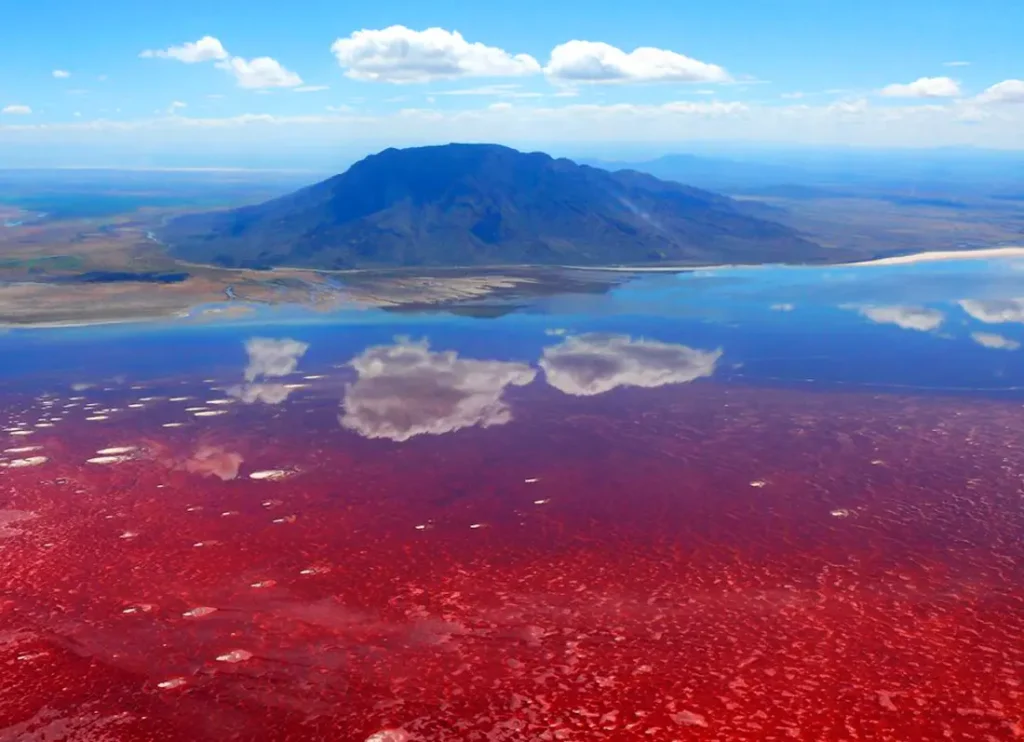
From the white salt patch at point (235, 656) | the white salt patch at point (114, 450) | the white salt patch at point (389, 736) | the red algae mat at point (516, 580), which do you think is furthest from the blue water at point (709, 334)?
the white salt patch at point (389, 736)

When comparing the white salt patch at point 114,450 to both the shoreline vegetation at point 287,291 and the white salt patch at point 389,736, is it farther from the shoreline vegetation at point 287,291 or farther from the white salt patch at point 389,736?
the shoreline vegetation at point 287,291

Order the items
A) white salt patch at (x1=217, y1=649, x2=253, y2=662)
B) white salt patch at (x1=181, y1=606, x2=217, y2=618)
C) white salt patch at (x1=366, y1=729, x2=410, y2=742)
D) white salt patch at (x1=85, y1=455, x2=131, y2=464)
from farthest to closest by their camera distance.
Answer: white salt patch at (x1=85, y1=455, x2=131, y2=464) < white salt patch at (x1=181, y1=606, x2=217, y2=618) < white salt patch at (x1=217, y1=649, x2=253, y2=662) < white salt patch at (x1=366, y1=729, x2=410, y2=742)

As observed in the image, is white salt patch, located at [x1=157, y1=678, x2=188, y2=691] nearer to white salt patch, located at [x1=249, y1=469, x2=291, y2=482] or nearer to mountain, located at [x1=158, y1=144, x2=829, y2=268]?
white salt patch, located at [x1=249, y1=469, x2=291, y2=482]

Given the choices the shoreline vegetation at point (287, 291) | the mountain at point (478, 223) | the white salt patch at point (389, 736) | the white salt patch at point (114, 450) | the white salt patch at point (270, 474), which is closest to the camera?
the white salt patch at point (389, 736)

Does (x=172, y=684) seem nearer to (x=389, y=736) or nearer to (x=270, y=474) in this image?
(x=389, y=736)

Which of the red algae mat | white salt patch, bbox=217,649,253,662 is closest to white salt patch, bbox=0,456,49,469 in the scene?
the red algae mat

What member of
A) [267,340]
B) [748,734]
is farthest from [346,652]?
[267,340]

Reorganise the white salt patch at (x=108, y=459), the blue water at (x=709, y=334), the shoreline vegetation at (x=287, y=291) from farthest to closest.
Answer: the shoreline vegetation at (x=287, y=291)
the blue water at (x=709, y=334)
the white salt patch at (x=108, y=459)
